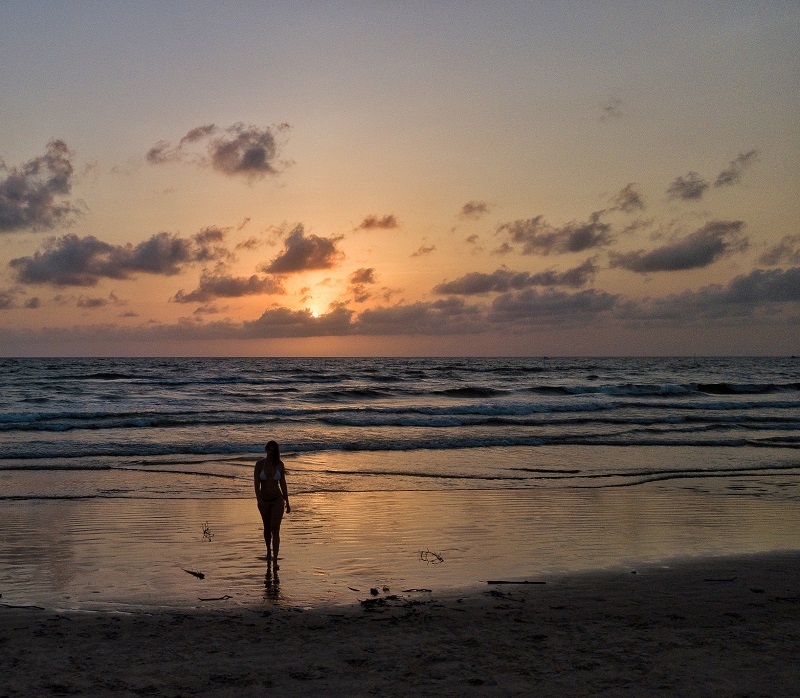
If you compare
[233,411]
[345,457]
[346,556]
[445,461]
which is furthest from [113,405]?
[346,556]

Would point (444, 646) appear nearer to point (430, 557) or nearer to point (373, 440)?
point (430, 557)

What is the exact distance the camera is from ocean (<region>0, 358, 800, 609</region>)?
9422 mm

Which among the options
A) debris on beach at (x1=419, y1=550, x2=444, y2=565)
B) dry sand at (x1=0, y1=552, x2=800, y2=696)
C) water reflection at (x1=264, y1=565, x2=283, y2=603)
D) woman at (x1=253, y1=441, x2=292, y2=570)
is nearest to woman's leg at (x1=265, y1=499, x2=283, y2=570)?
woman at (x1=253, y1=441, x2=292, y2=570)

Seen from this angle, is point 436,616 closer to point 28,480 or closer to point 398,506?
point 398,506

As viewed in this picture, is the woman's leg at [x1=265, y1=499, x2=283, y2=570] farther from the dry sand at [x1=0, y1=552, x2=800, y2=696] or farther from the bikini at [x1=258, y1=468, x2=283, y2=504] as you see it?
the dry sand at [x1=0, y1=552, x2=800, y2=696]

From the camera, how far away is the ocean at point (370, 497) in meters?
9.42

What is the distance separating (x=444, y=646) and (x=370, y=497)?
327 inches

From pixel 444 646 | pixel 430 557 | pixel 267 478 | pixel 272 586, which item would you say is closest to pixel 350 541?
pixel 430 557

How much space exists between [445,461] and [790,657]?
14546 millimetres

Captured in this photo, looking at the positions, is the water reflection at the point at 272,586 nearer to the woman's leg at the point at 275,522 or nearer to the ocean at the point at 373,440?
the woman's leg at the point at 275,522

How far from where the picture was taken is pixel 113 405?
38.0 metres

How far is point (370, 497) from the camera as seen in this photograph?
1495 cm

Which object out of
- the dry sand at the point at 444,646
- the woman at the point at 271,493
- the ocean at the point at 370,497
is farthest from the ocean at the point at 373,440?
the dry sand at the point at 444,646

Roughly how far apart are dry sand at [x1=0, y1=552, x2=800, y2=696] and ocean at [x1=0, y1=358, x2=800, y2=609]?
83 cm
